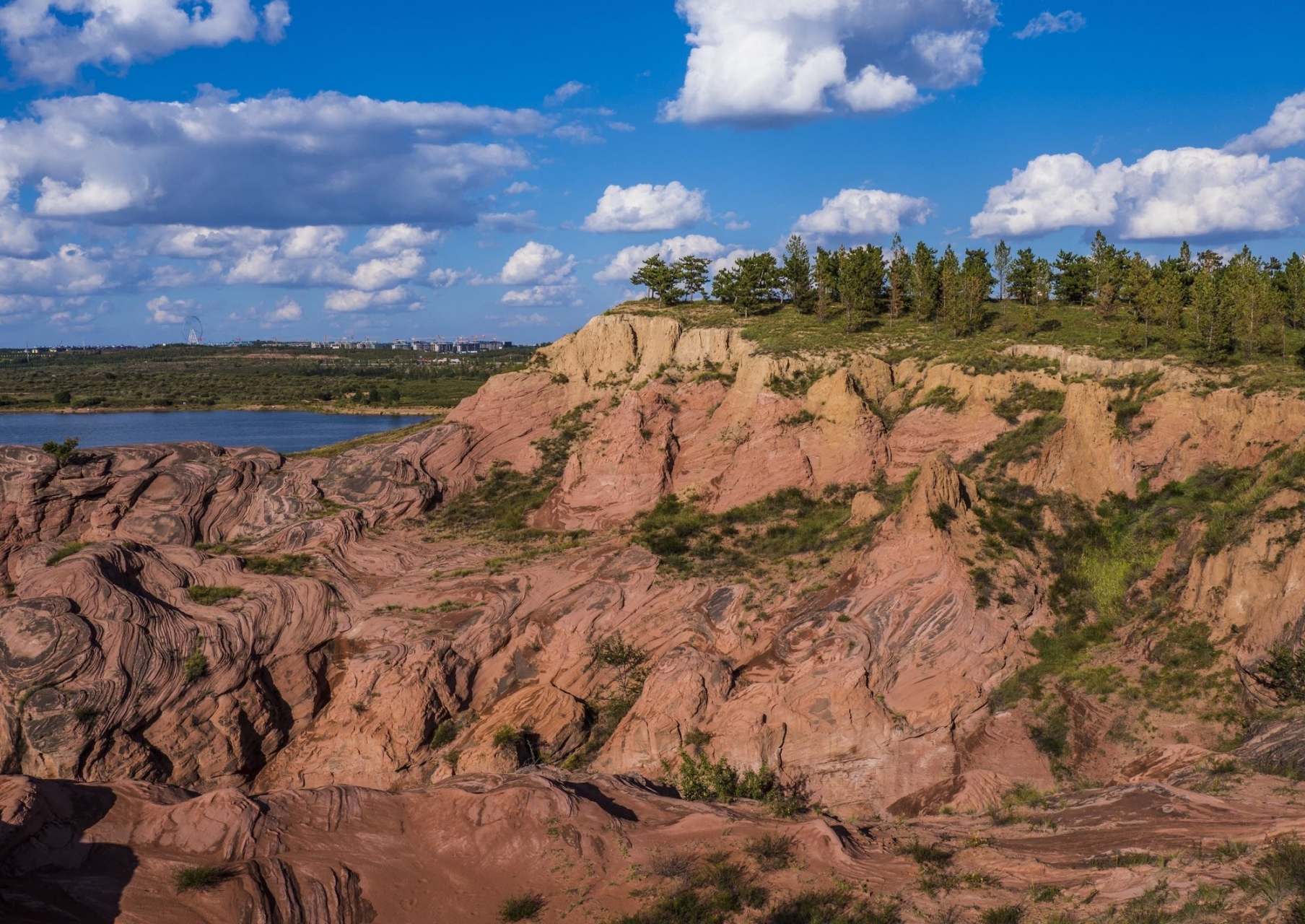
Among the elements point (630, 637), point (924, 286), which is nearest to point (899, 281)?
point (924, 286)

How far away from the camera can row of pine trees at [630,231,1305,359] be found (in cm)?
4241

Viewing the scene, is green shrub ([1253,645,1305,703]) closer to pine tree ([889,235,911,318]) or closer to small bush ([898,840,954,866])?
small bush ([898,840,954,866])

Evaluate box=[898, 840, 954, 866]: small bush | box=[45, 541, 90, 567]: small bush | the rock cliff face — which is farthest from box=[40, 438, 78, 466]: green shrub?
box=[898, 840, 954, 866]: small bush

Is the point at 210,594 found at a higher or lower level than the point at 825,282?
lower

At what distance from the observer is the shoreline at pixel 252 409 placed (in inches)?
5571

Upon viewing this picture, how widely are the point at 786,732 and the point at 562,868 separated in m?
9.73

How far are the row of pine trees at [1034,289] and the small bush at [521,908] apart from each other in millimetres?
37299

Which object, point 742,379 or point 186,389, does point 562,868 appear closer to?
point 742,379

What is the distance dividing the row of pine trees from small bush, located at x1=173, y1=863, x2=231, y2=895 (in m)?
41.7

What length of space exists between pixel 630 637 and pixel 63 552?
20963 mm

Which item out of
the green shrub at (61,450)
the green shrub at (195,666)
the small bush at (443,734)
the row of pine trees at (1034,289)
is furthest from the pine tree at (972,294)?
the green shrub at (61,450)

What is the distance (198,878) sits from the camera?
48.7 ft

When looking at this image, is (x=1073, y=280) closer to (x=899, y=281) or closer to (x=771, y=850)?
(x=899, y=281)

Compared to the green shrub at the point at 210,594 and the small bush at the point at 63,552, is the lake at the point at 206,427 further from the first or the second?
the green shrub at the point at 210,594
